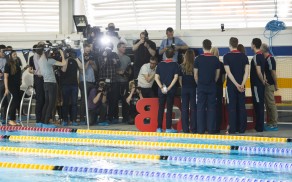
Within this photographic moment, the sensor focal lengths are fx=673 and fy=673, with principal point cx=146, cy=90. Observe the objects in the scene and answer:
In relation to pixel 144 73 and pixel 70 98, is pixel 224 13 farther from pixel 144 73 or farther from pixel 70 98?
pixel 70 98

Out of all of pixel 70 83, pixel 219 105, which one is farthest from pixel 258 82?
pixel 70 83

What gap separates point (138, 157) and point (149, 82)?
4489mm

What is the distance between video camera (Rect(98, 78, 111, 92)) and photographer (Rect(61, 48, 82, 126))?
529mm

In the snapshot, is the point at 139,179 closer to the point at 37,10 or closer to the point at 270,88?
the point at 270,88

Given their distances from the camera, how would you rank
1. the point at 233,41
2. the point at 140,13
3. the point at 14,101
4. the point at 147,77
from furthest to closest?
1. the point at 140,13
2. the point at 14,101
3. the point at 147,77
4. the point at 233,41

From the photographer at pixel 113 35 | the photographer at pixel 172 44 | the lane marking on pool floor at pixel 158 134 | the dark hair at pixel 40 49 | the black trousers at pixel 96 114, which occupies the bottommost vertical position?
the lane marking on pool floor at pixel 158 134

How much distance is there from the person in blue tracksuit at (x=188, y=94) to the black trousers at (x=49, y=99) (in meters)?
2.71

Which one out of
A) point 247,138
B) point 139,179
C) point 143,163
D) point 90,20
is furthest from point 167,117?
point 90,20

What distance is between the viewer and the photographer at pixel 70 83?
14227 millimetres

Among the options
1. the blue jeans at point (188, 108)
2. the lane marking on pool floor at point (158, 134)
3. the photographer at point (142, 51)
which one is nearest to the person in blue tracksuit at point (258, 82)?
the lane marking on pool floor at point (158, 134)

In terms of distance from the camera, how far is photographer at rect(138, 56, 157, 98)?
13770mm

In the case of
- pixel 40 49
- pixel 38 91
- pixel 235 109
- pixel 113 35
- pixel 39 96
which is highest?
pixel 113 35

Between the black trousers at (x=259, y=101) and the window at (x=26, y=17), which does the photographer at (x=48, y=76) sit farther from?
the window at (x=26, y=17)

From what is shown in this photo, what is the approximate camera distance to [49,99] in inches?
533
